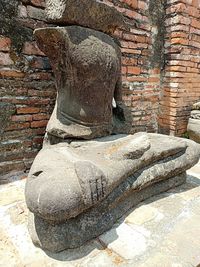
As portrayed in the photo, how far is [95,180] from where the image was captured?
1.53 metres

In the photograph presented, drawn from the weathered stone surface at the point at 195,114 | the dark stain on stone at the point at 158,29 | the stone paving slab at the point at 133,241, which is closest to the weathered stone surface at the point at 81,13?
the stone paving slab at the point at 133,241

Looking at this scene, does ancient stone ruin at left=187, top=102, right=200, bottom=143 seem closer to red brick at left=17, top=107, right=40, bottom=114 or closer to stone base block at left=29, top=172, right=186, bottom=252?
stone base block at left=29, top=172, right=186, bottom=252

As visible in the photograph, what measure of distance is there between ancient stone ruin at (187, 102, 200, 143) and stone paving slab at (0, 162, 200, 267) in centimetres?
183

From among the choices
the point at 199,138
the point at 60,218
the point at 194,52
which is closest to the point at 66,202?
the point at 60,218

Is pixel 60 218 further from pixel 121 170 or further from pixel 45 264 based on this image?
pixel 121 170

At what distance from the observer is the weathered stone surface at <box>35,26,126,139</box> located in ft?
6.28

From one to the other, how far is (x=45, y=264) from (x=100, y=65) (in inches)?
57.5

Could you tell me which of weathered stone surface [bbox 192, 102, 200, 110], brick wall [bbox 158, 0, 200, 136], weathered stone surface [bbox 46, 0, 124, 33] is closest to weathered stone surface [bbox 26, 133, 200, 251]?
weathered stone surface [bbox 46, 0, 124, 33]

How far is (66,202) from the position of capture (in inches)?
55.1

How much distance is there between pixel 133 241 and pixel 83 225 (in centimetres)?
33

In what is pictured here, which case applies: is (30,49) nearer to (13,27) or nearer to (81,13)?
(13,27)

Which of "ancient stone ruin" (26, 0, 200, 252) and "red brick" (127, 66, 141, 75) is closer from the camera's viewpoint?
"ancient stone ruin" (26, 0, 200, 252)

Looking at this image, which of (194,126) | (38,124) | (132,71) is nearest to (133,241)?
Answer: (38,124)

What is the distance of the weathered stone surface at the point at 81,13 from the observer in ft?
6.00
